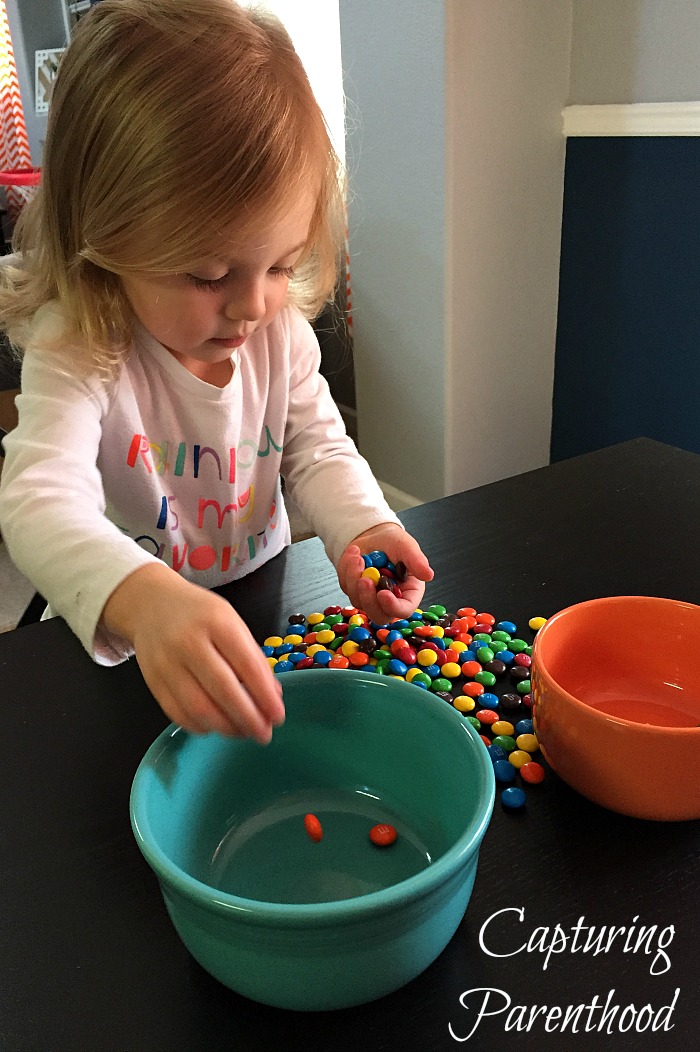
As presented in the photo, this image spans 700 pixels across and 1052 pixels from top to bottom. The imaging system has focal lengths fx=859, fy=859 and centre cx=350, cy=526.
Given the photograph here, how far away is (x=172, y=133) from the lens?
0.67m

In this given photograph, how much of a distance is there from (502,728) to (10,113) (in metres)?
3.86

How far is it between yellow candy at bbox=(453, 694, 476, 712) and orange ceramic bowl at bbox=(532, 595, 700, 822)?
0.21 ft

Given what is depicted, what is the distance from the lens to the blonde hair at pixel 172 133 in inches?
26.5

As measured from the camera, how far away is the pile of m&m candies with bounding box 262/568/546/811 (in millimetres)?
587

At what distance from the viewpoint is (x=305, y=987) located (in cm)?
38

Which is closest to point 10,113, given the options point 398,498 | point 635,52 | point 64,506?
point 398,498

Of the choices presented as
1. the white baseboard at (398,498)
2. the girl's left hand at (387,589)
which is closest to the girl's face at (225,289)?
the girl's left hand at (387,589)

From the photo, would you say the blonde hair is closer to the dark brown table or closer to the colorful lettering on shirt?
the colorful lettering on shirt

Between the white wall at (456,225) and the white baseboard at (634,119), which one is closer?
the white baseboard at (634,119)

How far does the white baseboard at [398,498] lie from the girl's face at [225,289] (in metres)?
1.47

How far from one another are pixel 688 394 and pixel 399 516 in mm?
1123

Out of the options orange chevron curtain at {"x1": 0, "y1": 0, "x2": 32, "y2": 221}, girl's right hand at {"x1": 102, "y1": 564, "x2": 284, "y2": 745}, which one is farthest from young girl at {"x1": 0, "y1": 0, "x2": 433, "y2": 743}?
orange chevron curtain at {"x1": 0, "y1": 0, "x2": 32, "y2": 221}

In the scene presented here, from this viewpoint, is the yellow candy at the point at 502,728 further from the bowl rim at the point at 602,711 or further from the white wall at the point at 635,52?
the white wall at the point at 635,52

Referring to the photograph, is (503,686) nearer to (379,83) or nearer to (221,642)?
(221,642)
